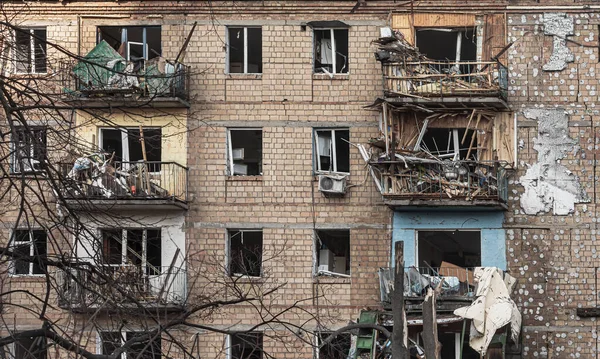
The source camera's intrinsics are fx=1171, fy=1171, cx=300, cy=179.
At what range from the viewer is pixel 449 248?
28.4 meters

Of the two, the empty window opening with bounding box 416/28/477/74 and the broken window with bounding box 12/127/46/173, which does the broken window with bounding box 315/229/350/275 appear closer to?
the empty window opening with bounding box 416/28/477/74

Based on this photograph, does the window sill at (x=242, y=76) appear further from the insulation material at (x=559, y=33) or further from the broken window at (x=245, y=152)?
the insulation material at (x=559, y=33)

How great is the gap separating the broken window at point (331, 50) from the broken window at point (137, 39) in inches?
154

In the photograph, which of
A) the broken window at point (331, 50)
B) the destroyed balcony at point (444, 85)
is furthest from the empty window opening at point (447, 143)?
the broken window at point (331, 50)

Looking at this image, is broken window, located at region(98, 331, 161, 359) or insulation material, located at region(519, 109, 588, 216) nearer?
broken window, located at region(98, 331, 161, 359)

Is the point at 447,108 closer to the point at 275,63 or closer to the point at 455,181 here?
the point at 455,181

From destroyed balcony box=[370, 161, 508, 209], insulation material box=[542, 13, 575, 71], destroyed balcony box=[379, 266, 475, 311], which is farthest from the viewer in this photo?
insulation material box=[542, 13, 575, 71]

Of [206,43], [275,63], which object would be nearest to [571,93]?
[275,63]

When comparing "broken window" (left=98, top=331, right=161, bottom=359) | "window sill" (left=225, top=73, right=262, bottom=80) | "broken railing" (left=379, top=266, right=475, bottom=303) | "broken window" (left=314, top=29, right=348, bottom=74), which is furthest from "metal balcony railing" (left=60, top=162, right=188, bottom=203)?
"broken window" (left=98, top=331, right=161, bottom=359)

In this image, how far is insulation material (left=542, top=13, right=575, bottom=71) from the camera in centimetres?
2814

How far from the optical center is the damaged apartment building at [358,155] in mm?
27531

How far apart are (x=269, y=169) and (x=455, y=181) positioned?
4.52 m

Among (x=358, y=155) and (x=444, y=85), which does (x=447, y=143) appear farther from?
(x=358, y=155)

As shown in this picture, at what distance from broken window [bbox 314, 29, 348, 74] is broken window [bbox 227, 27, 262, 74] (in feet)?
4.65
